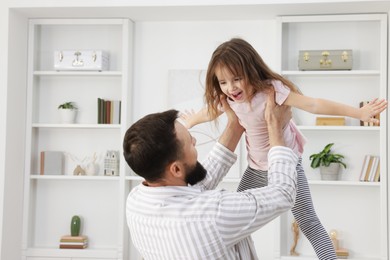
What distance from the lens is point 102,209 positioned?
16.6ft

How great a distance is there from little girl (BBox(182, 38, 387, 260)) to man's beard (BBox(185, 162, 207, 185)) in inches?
20.8

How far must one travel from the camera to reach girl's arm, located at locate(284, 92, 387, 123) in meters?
2.26

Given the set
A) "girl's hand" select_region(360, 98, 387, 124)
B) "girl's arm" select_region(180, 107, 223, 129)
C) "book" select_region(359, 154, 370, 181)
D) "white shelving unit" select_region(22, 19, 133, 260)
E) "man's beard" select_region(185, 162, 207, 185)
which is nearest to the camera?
"man's beard" select_region(185, 162, 207, 185)

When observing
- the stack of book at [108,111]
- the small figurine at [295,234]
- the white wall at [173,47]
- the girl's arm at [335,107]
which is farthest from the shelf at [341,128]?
the girl's arm at [335,107]

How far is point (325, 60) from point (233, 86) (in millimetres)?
2479

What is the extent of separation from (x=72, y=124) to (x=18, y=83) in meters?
0.58

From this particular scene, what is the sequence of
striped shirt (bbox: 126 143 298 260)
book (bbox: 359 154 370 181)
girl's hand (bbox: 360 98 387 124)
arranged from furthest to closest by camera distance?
book (bbox: 359 154 370 181) < girl's hand (bbox: 360 98 387 124) < striped shirt (bbox: 126 143 298 260)

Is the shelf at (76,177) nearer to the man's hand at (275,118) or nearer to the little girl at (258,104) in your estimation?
the little girl at (258,104)

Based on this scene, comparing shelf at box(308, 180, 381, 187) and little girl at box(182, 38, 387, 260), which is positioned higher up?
little girl at box(182, 38, 387, 260)

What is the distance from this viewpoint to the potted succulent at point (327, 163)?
183 inches

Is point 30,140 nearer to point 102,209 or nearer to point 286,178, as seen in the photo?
point 102,209

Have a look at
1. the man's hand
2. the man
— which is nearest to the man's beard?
the man

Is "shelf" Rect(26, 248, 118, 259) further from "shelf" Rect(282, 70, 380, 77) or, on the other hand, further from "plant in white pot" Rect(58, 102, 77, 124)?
"shelf" Rect(282, 70, 380, 77)

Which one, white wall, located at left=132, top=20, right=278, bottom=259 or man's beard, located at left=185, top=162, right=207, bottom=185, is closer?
man's beard, located at left=185, top=162, right=207, bottom=185
